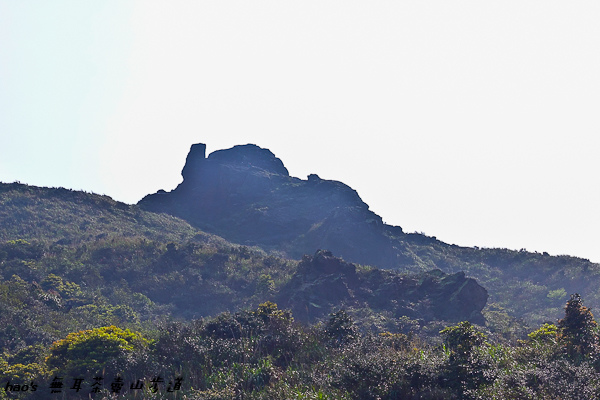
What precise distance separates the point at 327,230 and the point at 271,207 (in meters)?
12.0

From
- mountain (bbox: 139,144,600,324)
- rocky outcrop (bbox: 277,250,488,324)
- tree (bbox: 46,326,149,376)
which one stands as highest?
mountain (bbox: 139,144,600,324)

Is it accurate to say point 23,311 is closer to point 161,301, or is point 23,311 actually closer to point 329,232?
point 161,301

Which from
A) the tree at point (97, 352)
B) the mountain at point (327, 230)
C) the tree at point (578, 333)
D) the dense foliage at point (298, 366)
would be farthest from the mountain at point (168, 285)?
the tree at point (578, 333)

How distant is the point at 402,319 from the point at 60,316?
1945 cm

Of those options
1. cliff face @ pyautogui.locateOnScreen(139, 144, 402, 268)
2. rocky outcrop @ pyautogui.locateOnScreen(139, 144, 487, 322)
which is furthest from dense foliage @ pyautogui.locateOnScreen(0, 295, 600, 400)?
cliff face @ pyautogui.locateOnScreen(139, 144, 402, 268)

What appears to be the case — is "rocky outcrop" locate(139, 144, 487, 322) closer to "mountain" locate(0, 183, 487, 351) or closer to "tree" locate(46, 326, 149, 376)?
"mountain" locate(0, 183, 487, 351)

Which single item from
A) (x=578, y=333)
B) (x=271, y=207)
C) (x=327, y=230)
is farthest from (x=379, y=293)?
(x=271, y=207)

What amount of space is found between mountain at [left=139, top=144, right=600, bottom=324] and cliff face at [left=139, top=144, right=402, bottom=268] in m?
0.14

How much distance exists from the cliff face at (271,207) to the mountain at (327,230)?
0.14 meters

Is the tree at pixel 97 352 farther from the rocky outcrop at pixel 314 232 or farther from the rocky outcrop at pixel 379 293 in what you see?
the rocky outcrop at pixel 314 232

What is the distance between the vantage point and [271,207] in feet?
224

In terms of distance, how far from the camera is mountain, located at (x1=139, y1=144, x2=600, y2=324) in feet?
146

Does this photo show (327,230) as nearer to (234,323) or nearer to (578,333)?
(234,323)

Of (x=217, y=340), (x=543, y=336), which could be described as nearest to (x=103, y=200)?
(x=217, y=340)
